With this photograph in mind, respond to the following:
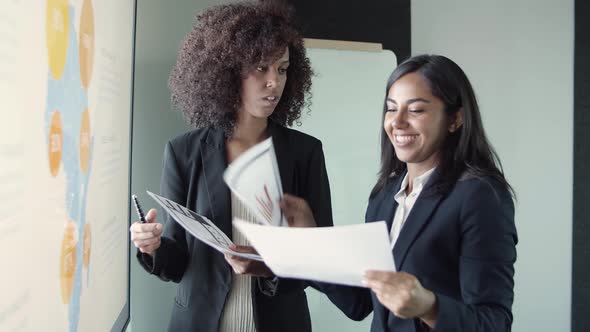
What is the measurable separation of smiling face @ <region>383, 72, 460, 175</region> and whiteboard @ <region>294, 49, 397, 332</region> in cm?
145

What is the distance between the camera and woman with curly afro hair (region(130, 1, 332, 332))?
56.4 inches

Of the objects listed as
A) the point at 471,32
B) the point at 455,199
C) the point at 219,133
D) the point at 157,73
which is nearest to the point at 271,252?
the point at 455,199

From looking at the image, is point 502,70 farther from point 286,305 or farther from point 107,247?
point 107,247

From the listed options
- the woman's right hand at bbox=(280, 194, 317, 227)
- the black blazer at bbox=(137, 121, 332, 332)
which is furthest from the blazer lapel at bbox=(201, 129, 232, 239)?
Result: the woman's right hand at bbox=(280, 194, 317, 227)

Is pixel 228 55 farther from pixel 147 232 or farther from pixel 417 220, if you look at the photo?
pixel 417 220

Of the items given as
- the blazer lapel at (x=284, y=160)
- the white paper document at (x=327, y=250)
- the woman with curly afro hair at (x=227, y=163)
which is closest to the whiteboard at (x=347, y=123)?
the woman with curly afro hair at (x=227, y=163)

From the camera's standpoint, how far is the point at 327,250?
0.80 meters

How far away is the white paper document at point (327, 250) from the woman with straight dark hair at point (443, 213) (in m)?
0.11

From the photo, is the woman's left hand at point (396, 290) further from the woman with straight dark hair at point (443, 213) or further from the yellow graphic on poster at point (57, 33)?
the yellow graphic on poster at point (57, 33)

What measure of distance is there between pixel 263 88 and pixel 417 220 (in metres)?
0.65

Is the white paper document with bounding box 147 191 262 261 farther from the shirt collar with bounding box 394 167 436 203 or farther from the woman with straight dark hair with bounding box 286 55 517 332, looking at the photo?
the shirt collar with bounding box 394 167 436 203

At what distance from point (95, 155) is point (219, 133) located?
0.37m

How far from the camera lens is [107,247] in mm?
1527

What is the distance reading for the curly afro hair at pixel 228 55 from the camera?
5.17 feet
